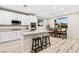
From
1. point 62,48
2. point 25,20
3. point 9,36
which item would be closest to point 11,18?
point 9,36

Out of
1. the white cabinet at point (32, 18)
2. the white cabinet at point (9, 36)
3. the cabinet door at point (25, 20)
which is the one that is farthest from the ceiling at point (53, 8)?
the white cabinet at point (9, 36)

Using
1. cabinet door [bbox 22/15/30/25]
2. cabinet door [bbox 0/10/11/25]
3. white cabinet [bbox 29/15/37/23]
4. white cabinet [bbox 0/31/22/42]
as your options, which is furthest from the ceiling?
white cabinet [bbox 0/31/22/42]

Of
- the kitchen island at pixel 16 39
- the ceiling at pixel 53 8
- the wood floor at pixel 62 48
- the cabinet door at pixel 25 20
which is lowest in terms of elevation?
the wood floor at pixel 62 48

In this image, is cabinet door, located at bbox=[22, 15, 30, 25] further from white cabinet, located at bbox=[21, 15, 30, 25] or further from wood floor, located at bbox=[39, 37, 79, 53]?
wood floor, located at bbox=[39, 37, 79, 53]

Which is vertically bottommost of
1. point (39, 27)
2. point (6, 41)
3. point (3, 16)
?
point (6, 41)

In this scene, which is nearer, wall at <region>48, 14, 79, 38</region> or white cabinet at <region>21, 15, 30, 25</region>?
white cabinet at <region>21, 15, 30, 25</region>

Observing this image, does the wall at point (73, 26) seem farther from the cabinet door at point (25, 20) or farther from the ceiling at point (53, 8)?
the cabinet door at point (25, 20)

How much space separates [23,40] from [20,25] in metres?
4.18

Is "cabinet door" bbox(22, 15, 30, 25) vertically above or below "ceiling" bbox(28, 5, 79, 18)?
Result: below

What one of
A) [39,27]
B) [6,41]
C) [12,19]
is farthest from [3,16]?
[39,27]

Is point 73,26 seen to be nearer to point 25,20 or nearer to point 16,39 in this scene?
point 25,20

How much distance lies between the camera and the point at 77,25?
933 centimetres

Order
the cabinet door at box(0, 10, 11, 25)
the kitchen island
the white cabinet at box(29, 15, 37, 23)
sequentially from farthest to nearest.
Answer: the white cabinet at box(29, 15, 37, 23) → the cabinet door at box(0, 10, 11, 25) → the kitchen island
